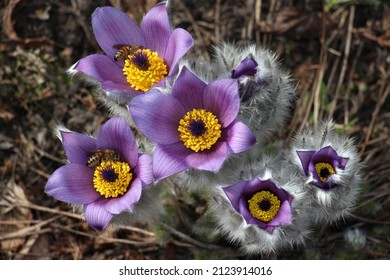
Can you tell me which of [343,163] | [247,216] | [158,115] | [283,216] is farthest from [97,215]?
[343,163]

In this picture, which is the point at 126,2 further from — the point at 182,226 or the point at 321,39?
the point at 182,226

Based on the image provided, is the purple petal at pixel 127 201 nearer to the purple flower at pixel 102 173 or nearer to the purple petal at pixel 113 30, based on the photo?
the purple flower at pixel 102 173

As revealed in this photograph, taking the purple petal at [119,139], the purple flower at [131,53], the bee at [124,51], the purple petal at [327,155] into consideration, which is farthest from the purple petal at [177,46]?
the purple petal at [327,155]

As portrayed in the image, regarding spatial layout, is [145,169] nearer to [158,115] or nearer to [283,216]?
[158,115]

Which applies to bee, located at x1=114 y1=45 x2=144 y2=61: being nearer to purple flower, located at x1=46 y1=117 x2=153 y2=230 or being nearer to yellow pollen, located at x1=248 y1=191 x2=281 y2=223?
purple flower, located at x1=46 y1=117 x2=153 y2=230

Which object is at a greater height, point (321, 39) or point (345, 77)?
point (321, 39)
